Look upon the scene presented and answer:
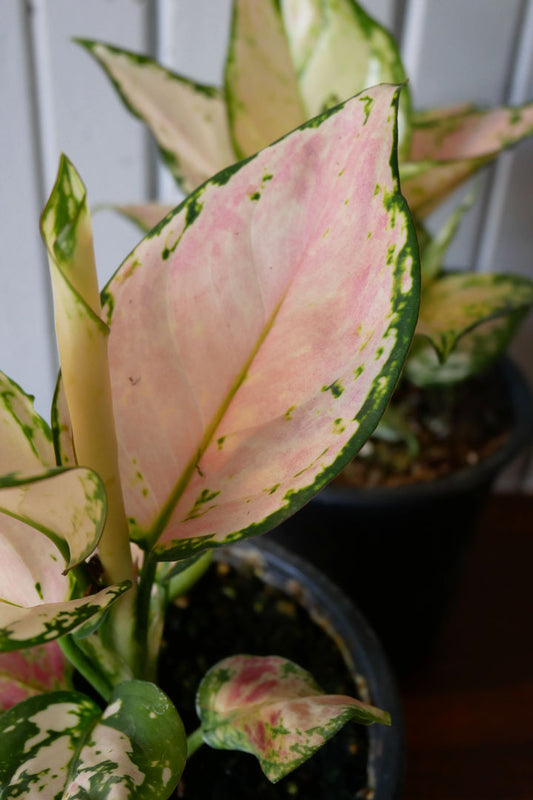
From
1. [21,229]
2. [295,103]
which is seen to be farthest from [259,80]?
[21,229]

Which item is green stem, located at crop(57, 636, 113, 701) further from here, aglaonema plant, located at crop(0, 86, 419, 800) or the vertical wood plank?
the vertical wood plank

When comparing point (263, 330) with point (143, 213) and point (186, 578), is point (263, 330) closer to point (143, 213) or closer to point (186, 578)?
point (186, 578)

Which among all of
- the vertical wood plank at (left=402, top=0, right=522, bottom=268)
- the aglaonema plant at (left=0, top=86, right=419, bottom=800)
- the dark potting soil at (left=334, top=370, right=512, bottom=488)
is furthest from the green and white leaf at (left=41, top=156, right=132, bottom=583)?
the vertical wood plank at (left=402, top=0, right=522, bottom=268)

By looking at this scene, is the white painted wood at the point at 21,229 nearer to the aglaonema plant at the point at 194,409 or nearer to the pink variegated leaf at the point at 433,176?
the pink variegated leaf at the point at 433,176

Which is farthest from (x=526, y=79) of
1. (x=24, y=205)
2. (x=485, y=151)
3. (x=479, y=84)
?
(x=24, y=205)

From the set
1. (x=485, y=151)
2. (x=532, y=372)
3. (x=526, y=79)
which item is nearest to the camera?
(x=485, y=151)

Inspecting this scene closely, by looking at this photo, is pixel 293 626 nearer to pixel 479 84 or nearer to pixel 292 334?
pixel 292 334
